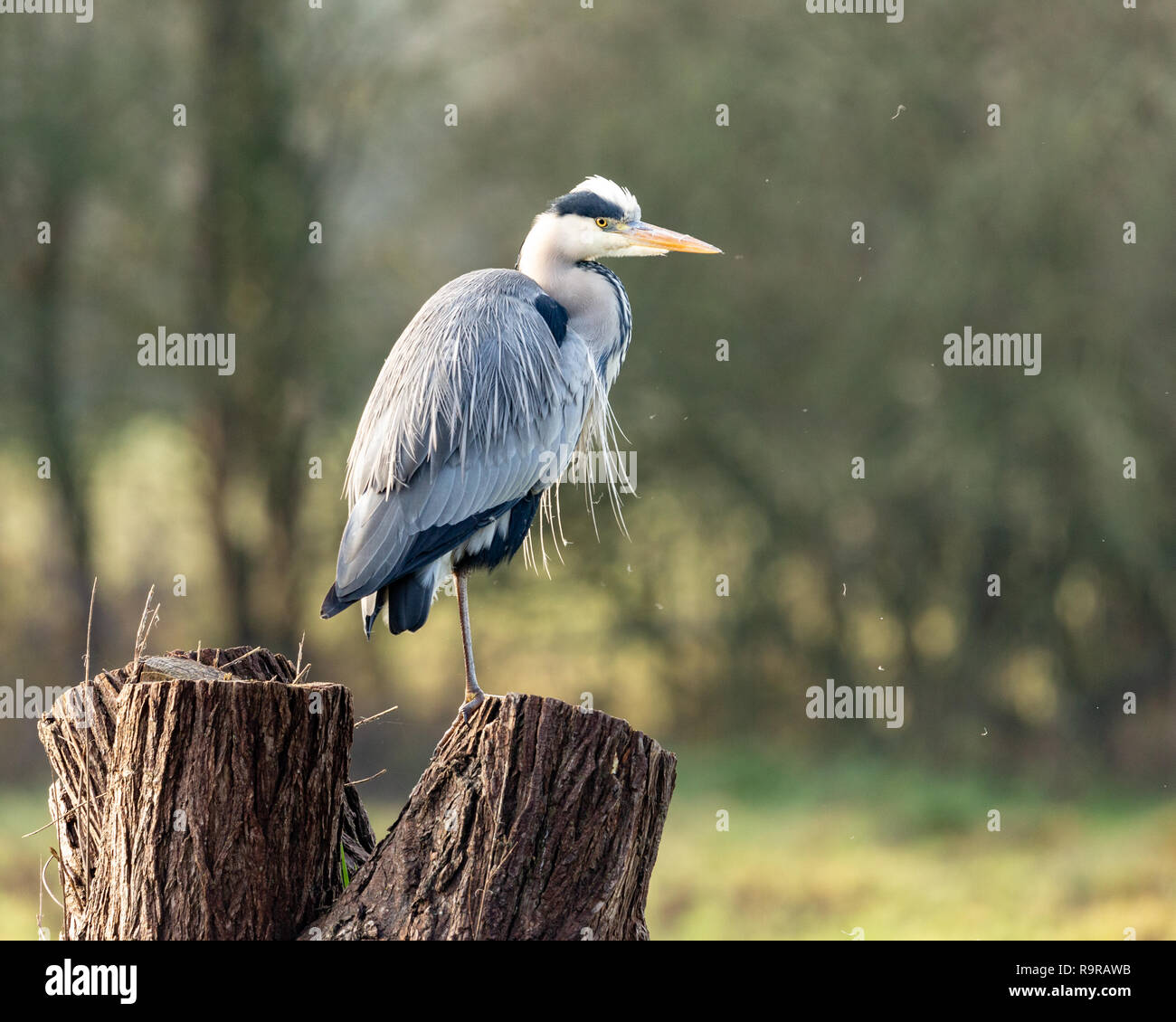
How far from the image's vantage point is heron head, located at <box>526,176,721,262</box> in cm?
588

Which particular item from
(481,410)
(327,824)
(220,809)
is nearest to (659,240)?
(481,410)

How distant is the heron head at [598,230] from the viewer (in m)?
5.88

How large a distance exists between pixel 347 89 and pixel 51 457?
17.9 feet

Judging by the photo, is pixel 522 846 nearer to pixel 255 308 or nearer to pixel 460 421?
pixel 460 421

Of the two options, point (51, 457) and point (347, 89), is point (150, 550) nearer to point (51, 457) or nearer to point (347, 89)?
point (51, 457)

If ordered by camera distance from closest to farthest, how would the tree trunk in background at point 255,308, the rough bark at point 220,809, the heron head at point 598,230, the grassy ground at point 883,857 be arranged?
the rough bark at point 220,809, the heron head at point 598,230, the grassy ground at point 883,857, the tree trunk in background at point 255,308

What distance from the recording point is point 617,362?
6402 millimetres

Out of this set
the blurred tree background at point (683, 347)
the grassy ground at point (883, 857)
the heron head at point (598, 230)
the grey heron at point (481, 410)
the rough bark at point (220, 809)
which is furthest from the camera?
the blurred tree background at point (683, 347)

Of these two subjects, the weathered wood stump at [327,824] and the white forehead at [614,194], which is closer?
the weathered wood stump at [327,824]

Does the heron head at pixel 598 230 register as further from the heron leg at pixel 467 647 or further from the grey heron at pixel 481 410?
the heron leg at pixel 467 647

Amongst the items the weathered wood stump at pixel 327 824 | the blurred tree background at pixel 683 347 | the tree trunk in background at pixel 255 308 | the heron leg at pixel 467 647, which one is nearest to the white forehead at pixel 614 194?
the heron leg at pixel 467 647

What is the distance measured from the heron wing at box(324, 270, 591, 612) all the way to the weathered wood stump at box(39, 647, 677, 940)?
1.15m

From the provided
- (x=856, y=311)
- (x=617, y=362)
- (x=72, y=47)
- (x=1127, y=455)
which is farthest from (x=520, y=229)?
(x=617, y=362)

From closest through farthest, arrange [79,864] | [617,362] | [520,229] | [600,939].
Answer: [600,939] < [79,864] < [617,362] < [520,229]
